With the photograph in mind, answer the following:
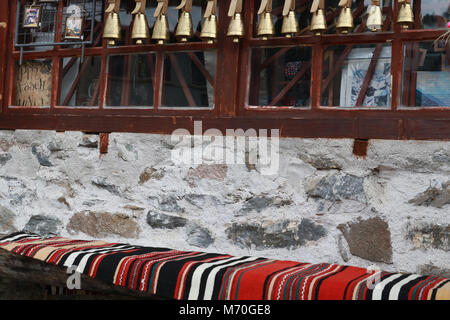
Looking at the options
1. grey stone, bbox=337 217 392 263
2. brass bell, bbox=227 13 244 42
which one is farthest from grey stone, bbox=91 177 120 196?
grey stone, bbox=337 217 392 263

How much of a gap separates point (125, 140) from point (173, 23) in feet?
2.37

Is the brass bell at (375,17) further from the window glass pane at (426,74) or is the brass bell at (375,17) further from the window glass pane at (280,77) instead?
the window glass pane at (280,77)

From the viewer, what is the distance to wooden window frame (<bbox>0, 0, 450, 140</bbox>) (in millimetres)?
2805

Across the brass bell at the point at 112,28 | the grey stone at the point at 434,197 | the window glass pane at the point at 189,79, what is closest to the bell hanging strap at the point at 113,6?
the brass bell at the point at 112,28

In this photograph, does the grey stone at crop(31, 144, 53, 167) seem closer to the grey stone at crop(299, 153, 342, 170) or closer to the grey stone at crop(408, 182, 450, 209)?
the grey stone at crop(299, 153, 342, 170)

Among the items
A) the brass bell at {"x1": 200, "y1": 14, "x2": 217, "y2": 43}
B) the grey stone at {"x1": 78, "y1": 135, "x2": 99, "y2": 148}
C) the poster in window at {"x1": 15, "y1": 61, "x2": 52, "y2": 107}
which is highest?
the brass bell at {"x1": 200, "y1": 14, "x2": 217, "y2": 43}

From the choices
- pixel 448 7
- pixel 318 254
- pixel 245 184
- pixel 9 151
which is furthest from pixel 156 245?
pixel 448 7

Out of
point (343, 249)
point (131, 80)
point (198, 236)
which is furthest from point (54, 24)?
point (343, 249)

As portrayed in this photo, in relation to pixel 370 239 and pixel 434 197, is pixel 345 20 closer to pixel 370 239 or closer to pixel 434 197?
pixel 434 197

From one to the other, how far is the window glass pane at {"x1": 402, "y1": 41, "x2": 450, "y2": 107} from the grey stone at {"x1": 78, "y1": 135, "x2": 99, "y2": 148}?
1.75 meters

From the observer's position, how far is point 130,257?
2926mm

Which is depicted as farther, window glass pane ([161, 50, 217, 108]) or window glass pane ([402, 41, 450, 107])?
window glass pane ([161, 50, 217, 108])

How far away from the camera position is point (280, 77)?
3094 millimetres

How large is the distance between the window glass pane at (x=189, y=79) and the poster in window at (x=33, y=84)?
0.86 meters
